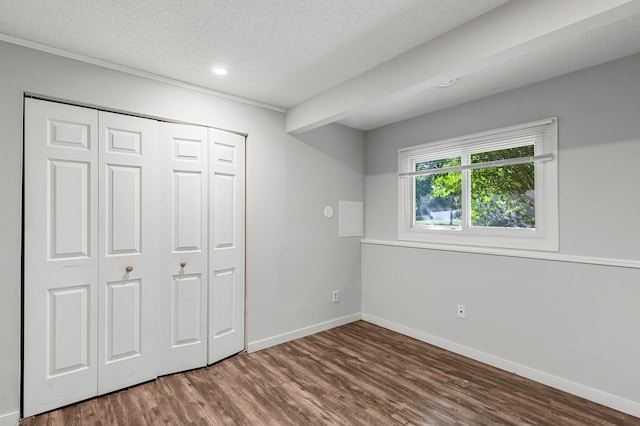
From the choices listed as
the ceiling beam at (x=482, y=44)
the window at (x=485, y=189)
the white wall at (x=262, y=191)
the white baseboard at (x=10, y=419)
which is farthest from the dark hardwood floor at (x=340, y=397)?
the ceiling beam at (x=482, y=44)

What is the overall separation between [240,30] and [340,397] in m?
2.56

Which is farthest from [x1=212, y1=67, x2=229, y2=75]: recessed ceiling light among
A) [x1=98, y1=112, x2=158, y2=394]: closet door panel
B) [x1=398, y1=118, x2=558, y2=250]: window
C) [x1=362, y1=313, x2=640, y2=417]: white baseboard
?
[x1=362, y1=313, x2=640, y2=417]: white baseboard

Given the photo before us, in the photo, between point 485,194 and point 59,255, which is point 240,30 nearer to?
point 59,255

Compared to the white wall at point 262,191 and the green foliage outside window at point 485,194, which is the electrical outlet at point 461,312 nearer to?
the green foliage outside window at point 485,194

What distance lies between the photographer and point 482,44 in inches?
71.4

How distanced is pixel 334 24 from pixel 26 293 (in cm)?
259

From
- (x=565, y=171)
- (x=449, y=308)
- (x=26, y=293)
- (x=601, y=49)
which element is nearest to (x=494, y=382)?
(x=449, y=308)

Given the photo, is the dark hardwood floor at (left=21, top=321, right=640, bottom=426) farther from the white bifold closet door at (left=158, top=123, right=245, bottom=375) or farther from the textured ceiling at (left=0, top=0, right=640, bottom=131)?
the textured ceiling at (left=0, top=0, right=640, bottom=131)

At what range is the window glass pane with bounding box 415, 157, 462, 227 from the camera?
3.32 meters

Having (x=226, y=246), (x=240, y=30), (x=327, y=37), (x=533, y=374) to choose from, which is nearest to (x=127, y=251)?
(x=226, y=246)

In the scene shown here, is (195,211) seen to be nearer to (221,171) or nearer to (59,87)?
(221,171)

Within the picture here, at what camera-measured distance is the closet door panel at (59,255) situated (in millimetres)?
2111

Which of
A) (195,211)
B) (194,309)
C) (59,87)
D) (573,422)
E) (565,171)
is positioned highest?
(59,87)

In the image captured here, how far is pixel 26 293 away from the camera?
6.89 feet
